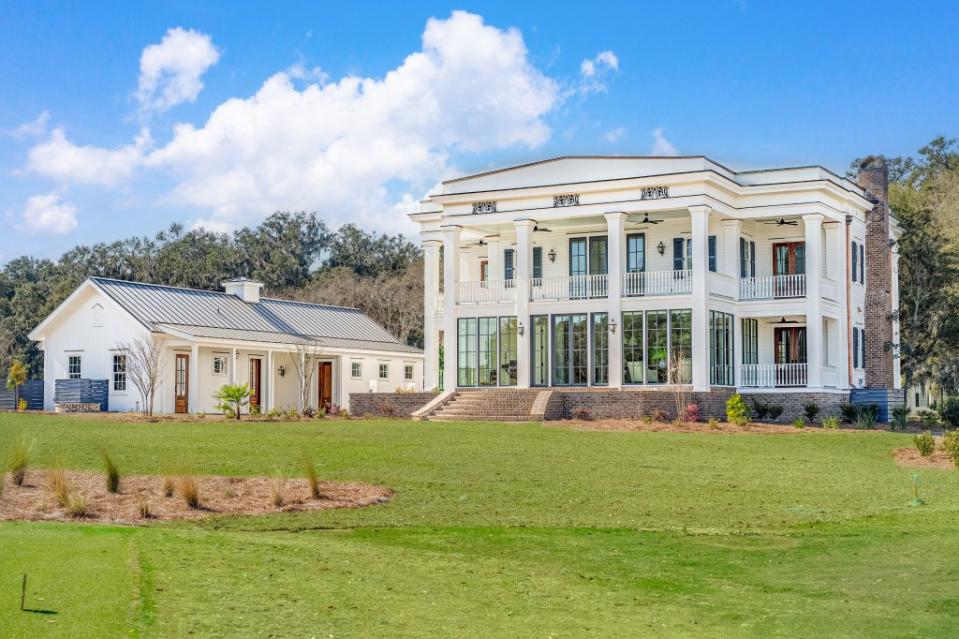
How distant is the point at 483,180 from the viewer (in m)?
36.6

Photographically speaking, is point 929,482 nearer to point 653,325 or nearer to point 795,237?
point 653,325

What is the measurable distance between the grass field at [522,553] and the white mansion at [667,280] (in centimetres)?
1101

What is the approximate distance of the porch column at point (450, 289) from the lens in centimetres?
3666

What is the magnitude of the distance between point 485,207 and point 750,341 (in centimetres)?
917

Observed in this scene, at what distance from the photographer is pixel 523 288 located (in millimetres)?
35688

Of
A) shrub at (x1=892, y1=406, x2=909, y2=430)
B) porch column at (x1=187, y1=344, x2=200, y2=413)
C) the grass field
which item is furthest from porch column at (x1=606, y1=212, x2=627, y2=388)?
porch column at (x1=187, y1=344, x2=200, y2=413)

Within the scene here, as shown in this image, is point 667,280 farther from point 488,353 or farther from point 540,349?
point 488,353

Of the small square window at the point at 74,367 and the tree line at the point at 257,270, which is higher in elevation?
the tree line at the point at 257,270

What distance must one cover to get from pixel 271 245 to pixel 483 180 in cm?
3952

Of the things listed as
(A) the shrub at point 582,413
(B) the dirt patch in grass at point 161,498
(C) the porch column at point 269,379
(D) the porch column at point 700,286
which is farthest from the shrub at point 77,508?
(C) the porch column at point 269,379

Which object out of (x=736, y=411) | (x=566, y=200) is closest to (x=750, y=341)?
(x=736, y=411)

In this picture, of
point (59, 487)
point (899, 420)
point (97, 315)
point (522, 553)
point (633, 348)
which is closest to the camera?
point (522, 553)

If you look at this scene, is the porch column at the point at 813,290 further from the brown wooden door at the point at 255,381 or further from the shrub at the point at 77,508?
the shrub at the point at 77,508

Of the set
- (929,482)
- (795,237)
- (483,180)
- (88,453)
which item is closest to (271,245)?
(483,180)
